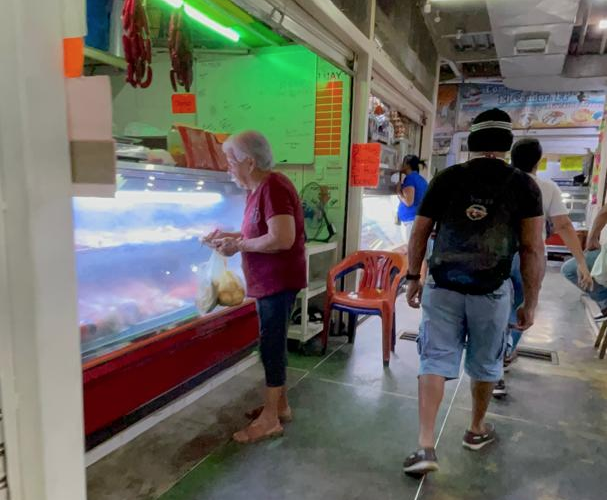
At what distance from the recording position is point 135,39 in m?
2.29

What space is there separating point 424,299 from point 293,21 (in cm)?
181

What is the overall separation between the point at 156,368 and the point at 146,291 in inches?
17.2

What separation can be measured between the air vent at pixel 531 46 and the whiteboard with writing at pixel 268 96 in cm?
261

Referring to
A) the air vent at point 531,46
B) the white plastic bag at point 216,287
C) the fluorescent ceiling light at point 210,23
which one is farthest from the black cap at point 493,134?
the air vent at point 531,46

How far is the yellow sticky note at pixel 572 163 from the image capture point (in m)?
8.30

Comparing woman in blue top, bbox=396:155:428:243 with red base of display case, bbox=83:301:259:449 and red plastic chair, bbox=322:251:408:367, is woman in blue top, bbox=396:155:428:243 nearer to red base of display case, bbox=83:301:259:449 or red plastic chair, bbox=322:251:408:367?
red plastic chair, bbox=322:251:408:367

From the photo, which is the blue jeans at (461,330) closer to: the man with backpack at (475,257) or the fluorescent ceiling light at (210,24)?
the man with backpack at (475,257)

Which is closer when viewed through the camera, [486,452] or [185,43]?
[486,452]

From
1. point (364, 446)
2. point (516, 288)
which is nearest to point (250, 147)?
point (364, 446)

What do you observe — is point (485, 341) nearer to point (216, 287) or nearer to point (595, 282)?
point (216, 287)

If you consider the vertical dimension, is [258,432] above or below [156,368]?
below

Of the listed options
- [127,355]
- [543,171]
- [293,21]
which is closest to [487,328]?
[127,355]

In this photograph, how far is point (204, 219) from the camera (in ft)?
9.66

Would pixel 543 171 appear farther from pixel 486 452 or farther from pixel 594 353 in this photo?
pixel 486 452
